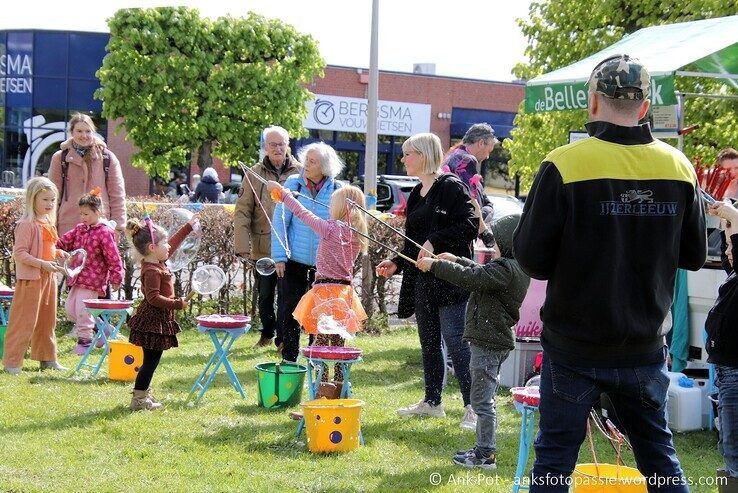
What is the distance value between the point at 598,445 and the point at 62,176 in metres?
5.18

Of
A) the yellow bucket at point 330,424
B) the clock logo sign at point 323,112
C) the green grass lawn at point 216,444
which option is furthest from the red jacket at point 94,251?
the clock logo sign at point 323,112

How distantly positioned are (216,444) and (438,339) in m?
1.59

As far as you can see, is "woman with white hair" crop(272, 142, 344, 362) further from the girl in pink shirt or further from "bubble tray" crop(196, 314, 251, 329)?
the girl in pink shirt

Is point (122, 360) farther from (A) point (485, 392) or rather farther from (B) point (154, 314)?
(A) point (485, 392)

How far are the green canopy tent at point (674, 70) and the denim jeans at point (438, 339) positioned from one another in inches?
68.2

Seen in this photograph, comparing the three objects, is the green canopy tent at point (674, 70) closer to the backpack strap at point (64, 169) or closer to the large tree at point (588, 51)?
the backpack strap at point (64, 169)

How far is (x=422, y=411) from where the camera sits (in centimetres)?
659

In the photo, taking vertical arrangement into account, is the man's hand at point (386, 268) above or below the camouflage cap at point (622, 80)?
below

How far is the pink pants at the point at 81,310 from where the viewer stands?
27.7ft

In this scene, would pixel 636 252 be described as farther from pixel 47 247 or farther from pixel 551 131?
pixel 551 131

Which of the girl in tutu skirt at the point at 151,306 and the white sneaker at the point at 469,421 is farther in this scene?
the girl in tutu skirt at the point at 151,306

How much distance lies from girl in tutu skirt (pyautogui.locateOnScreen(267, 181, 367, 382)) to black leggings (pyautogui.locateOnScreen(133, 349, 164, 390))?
965 millimetres

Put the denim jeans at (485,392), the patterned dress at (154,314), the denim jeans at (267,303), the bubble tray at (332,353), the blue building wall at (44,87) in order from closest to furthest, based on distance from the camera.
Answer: the denim jeans at (485,392) → the bubble tray at (332,353) → the patterned dress at (154,314) → the denim jeans at (267,303) → the blue building wall at (44,87)

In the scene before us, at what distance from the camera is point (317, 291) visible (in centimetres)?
679
